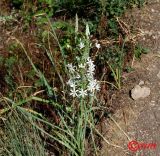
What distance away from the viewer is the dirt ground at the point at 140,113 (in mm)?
3547

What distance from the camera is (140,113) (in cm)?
377

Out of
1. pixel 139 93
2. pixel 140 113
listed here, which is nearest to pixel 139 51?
pixel 139 93

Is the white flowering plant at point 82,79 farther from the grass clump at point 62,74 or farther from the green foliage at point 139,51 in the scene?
the green foliage at point 139,51

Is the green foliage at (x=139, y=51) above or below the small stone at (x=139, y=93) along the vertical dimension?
above

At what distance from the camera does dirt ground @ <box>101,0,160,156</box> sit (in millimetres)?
3547

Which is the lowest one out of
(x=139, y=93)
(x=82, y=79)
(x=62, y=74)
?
(x=139, y=93)

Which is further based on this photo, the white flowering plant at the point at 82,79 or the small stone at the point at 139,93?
the small stone at the point at 139,93

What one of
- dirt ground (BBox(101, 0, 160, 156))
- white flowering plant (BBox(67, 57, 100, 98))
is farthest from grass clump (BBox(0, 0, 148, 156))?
dirt ground (BBox(101, 0, 160, 156))

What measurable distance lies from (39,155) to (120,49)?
1.38 meters

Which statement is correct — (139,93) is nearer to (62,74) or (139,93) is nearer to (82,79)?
(62,74)

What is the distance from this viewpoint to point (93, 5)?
15.6ft

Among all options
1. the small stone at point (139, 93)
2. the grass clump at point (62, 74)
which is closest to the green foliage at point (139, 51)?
the grass clump at point (62, 74)

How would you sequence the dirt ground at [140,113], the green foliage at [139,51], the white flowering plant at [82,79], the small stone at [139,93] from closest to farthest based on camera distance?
the white flowering plant at [82,79] < the dirt ground at [140,113] < the small stone at [139,93] < the green foliage at [139,51]

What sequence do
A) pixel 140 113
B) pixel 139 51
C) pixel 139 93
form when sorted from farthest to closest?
1. pixel 139 51
2. pixel 139 93
3. pixel 140 113
